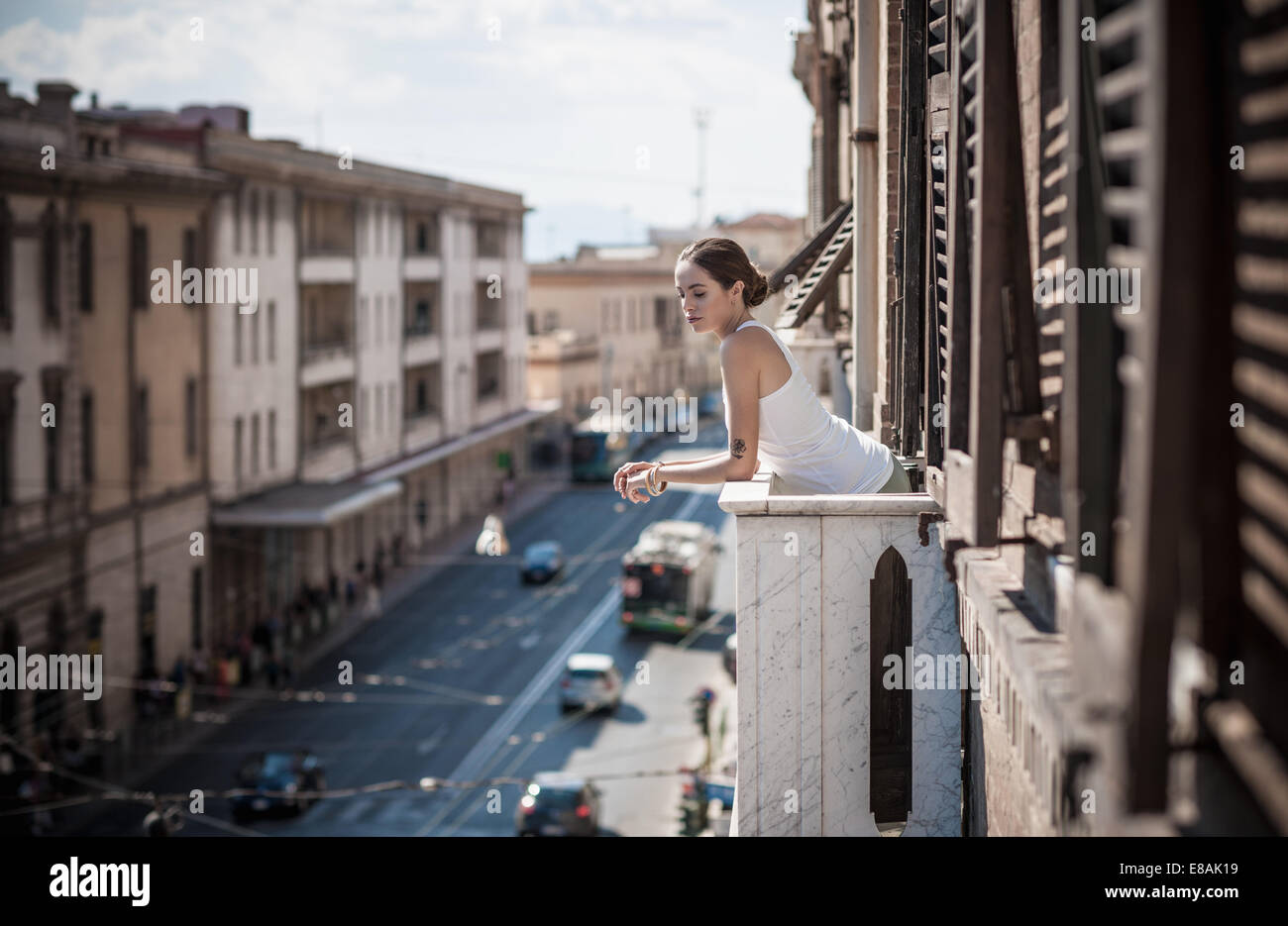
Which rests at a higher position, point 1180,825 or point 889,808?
point 1180,825

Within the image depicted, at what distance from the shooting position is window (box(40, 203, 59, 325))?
99.6ft

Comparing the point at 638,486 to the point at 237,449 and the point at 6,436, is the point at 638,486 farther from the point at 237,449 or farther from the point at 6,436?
the point at 237,449

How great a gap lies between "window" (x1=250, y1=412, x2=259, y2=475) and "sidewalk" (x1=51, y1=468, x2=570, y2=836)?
15.4ft

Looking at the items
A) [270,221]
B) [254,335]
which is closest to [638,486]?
[254,335]

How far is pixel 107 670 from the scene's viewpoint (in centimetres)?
3231

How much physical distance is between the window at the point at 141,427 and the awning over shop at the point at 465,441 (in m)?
15.3

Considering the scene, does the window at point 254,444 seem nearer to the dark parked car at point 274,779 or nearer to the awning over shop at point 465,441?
the awning over shop at point 465,441

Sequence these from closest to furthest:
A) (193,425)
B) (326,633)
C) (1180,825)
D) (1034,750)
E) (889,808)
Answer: (1180,825)
(1034,750)
(889,808)
(193,425)
(326,633)

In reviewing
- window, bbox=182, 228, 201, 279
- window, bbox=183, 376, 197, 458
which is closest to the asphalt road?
window, bbox=183, 376, 197, 458

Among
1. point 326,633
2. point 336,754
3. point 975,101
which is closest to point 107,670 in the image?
point 336,754

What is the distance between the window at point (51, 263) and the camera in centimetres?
3034

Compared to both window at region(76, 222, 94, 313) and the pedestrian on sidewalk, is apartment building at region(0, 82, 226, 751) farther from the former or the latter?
the pedestrian on sidewalk

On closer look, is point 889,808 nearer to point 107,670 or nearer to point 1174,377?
point 1174,377
